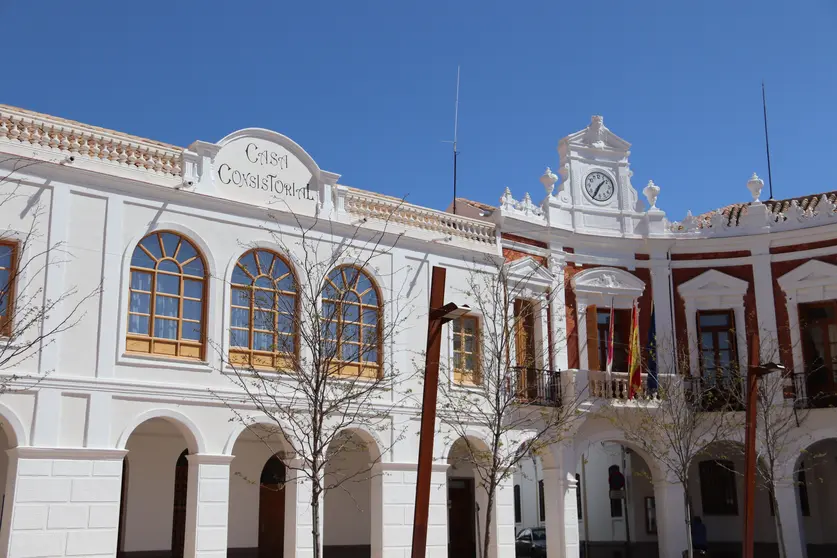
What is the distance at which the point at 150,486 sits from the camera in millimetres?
19844

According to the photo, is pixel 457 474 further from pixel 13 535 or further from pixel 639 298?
pixel 13 535

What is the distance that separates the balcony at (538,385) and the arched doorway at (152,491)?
7.25 metres

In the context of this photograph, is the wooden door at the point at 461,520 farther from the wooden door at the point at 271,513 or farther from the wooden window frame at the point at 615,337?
the wooden door at the point at 271,513

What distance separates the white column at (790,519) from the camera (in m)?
22.5

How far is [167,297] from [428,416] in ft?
27.1

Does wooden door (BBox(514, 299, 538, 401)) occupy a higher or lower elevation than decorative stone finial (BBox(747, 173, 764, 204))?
lower

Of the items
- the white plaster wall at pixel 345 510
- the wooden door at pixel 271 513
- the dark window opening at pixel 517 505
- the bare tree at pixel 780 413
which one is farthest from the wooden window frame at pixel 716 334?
the dark window opening at pixel 517 505

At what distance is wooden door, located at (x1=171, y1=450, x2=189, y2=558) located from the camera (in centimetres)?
2031

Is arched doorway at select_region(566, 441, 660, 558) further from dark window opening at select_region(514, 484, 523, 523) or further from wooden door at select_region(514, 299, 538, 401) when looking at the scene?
wooden door at select_region(514, 299, 538, 401)

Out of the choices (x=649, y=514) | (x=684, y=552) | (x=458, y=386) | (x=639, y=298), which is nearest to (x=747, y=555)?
(x=684, y=552)

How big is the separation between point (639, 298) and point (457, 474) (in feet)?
20.9

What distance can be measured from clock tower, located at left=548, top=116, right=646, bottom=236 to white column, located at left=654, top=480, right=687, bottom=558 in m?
6.29

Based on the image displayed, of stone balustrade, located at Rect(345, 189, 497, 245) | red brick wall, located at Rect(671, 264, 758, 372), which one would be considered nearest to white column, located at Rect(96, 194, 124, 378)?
stone balustrade, located at Rect(345, 189, 497, 245)

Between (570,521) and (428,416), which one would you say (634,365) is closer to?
(570,521)
